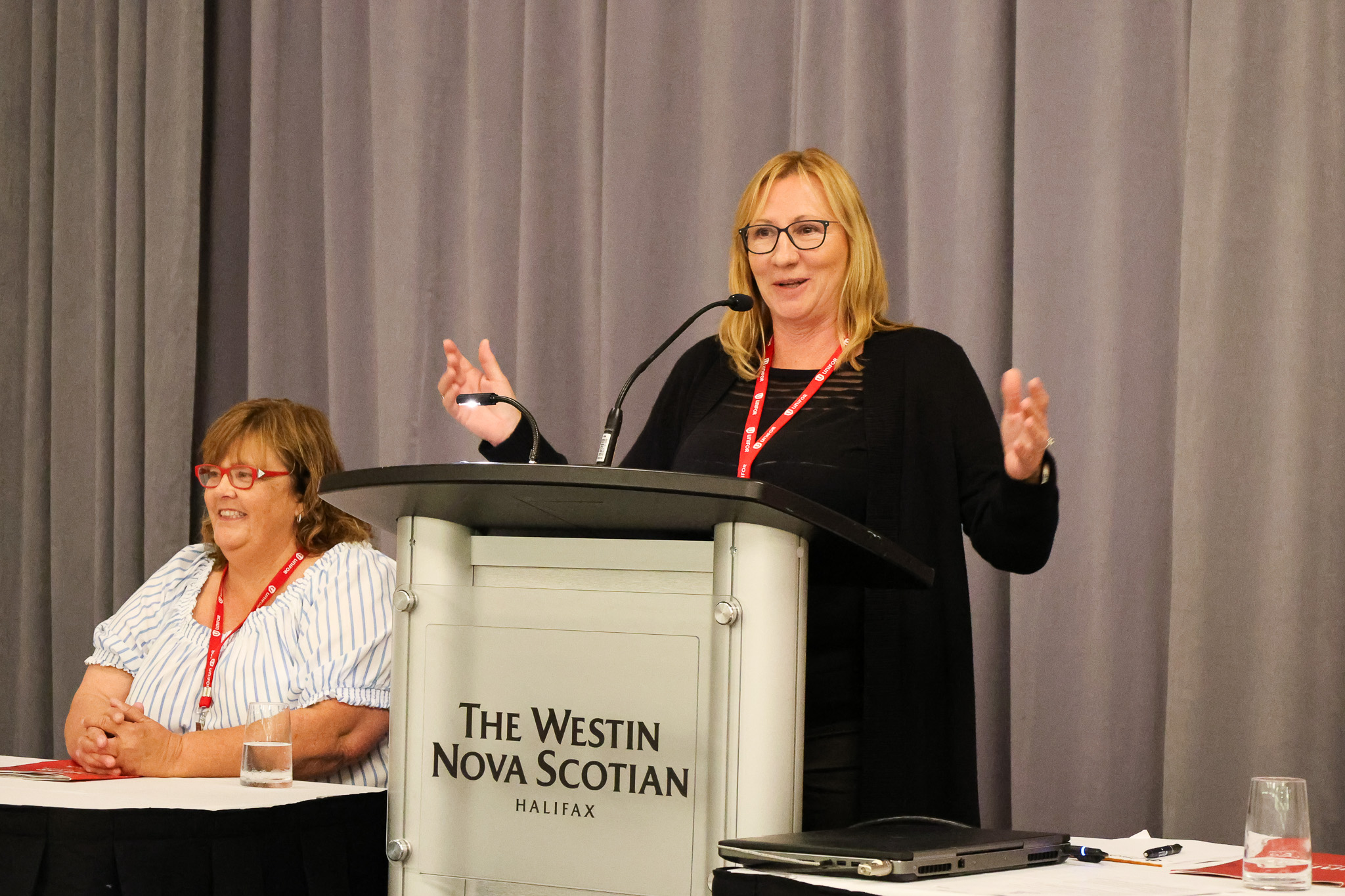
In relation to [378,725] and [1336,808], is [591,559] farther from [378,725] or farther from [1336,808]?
[1336,808]

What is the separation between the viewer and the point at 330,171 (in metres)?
3.88

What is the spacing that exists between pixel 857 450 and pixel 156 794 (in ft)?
3.23

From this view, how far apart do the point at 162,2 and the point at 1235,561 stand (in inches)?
129

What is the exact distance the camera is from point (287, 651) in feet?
7.82

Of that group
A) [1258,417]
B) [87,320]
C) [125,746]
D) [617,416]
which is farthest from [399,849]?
[87,320]

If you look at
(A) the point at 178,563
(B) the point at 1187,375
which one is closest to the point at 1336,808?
(B) the point at 1187,375

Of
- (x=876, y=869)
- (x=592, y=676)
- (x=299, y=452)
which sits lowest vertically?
(x=876, y=869)

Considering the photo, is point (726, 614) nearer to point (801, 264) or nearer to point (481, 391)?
point (481, 391)

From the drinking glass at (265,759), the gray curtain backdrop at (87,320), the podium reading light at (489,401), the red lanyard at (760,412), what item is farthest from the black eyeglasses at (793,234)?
the gray curtain backdrop at (87,320)

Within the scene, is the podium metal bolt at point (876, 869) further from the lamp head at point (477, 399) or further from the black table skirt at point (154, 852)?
the black table skirt at point (154, 852)

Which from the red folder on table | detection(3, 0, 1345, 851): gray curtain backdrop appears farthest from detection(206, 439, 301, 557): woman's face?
the red folder on table

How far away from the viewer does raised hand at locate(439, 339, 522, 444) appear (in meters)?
1.79

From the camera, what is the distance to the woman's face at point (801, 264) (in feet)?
6.59

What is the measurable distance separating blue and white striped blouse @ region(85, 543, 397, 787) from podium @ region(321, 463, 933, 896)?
1003 millimetres
